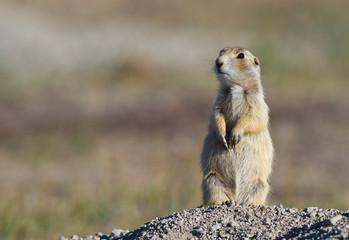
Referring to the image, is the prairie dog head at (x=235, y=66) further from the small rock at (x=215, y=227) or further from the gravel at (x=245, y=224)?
the small rock at (x=215, y=227)

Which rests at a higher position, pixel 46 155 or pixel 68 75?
pixel 68 75

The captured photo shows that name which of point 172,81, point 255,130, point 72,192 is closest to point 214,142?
point 255,130

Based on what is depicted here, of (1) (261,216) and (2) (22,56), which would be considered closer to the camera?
(1) (261,216)

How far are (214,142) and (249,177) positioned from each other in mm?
469

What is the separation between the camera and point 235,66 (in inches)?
266

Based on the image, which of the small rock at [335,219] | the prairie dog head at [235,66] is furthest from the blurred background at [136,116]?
the small rock at [335,219]

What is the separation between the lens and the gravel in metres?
5.23

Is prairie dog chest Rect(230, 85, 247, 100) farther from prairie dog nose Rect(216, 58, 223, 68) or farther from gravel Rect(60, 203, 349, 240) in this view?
gravel Rect(60, 203, 349, 240)

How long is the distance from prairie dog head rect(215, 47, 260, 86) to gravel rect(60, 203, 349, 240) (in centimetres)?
133

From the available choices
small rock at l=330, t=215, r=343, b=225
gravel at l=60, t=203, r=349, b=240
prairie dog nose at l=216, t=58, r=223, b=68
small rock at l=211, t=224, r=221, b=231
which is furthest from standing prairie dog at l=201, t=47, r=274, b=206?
small rock at l=330, t=215, r=343, b=225

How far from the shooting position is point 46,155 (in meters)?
14.2

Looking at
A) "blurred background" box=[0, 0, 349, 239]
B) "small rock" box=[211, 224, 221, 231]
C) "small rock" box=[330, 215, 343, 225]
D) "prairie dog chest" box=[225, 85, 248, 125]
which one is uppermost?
"blurred background" box=[0, 0, 349, 239]

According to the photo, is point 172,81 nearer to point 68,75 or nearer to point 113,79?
point 113,79

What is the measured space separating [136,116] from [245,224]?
11.7 m
